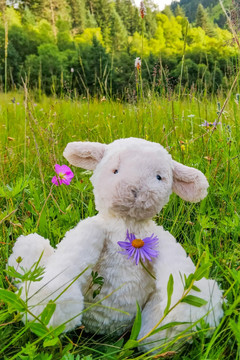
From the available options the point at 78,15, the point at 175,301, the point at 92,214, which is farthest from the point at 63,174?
the point at 78,15

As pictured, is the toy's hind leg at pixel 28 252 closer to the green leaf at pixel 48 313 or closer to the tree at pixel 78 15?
the green leaf at pixel 48 313

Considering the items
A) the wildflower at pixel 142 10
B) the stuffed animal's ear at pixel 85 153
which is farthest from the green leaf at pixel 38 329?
the wildflower at pixel 142 10

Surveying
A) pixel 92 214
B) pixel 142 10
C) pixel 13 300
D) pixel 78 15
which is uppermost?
pixel 78 15

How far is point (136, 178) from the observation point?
0.76 meters

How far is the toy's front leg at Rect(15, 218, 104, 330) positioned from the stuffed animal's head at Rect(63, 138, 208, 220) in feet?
0.26

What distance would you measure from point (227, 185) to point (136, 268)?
654 millimetres

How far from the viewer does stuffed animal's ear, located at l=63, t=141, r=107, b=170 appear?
904mm

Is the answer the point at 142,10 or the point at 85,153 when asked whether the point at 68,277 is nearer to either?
the point at 85,153

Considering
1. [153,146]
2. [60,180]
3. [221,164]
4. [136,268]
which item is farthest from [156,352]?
[221,164]

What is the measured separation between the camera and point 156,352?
0.71 m

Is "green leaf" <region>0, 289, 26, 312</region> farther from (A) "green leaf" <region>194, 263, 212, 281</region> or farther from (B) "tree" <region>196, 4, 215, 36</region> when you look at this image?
(B) "tree" <region>196, 4, 215, 36</region>

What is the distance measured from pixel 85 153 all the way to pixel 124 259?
0.28 m

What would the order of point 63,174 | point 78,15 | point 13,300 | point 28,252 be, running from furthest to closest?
1. point 78,15
2. point 63,174
3. point 28,252
4. point 13,300

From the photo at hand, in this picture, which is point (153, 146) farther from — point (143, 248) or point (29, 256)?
point (29, 256)
